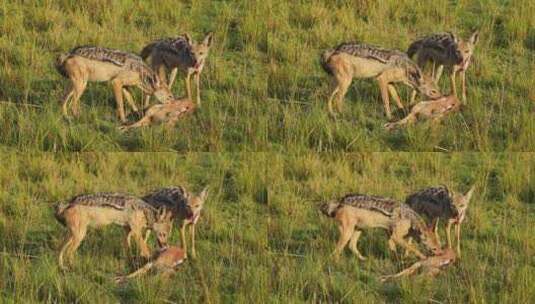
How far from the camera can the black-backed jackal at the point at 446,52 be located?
36.4 ft

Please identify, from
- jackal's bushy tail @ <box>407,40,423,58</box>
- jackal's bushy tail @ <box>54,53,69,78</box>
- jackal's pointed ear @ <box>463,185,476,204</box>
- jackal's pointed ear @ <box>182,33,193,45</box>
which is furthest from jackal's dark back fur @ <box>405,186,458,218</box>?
jackal's bushy tail @ <box>54,53,69,78</box>

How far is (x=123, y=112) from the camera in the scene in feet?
35.6

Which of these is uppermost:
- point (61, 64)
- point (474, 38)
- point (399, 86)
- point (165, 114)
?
point (474, 38)

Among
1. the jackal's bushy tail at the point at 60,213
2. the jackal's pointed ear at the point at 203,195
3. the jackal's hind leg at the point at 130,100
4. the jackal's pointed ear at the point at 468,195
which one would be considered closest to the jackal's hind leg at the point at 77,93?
the jackal's hind leg at the point at 130,100

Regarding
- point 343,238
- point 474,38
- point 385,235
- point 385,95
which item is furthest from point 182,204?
point 474,38

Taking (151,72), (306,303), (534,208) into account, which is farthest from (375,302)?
(151,72)

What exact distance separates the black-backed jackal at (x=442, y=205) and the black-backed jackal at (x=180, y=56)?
1.32 meters

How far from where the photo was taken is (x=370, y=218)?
1061 cm

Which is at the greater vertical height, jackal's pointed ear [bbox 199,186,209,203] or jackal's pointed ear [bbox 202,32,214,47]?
jackal's pointed ear [bbox 202,32,214,47]

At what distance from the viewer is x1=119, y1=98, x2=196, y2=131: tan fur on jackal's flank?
35.6 feet

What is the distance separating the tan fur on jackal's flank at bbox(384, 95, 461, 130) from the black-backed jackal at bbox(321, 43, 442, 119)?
0.26ft

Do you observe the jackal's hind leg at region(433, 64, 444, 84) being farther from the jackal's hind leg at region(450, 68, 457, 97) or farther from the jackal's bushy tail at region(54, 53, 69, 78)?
the jackal's bushy tail at region(54, 53, 69, 78)

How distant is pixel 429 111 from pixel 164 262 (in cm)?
167

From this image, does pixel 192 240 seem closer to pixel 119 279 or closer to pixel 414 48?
pixel 119 279
